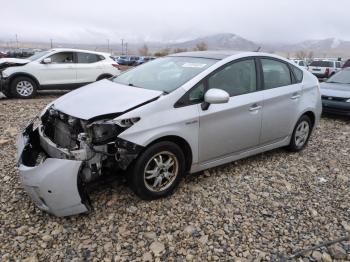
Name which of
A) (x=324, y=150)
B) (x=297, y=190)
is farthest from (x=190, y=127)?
(x=324, y=150)

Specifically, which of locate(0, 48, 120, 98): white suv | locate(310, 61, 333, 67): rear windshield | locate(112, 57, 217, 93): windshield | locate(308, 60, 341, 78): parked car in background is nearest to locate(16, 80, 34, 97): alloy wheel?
locate(0, 48, 120, 98): white suv

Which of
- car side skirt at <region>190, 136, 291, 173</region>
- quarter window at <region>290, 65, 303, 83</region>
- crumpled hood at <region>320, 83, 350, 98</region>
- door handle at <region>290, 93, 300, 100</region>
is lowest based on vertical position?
car side skirt at <region>190, 136, 291, 173</region>

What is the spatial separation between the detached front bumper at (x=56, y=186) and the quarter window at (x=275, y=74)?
9.33 feet

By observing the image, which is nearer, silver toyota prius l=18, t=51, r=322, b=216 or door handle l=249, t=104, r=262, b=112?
silver toyota prius l=18, t=51, r=322, b=216

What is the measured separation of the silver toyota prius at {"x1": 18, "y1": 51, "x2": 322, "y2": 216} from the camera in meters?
3.27

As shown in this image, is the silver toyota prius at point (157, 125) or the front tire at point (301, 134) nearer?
the silver toyota prius at point (157, 125)

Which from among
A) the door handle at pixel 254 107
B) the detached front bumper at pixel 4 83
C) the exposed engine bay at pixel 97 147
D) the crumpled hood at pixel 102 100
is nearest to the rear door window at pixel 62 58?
the detached front bumper at pixel 4 83

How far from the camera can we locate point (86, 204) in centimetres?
325

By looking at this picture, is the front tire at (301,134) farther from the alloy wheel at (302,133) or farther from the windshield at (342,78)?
the windshield at (342,78)

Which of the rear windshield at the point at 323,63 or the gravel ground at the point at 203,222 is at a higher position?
the rear windshield at the point at 323,63

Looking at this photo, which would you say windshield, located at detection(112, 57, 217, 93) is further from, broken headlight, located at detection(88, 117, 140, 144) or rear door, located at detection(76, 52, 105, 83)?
rear door, located at detection(76, 52, 105, 83)

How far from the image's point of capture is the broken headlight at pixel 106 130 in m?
3.35

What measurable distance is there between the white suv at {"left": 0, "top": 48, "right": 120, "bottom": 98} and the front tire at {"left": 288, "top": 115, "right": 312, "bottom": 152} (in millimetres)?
7405

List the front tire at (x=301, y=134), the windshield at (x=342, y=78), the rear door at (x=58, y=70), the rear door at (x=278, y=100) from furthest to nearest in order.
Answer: the rear door at (x=58, y=70), the windshield at (x=342, y=78), the front tire at (x=301, y=134), the rear door at (x=278, y=100)
